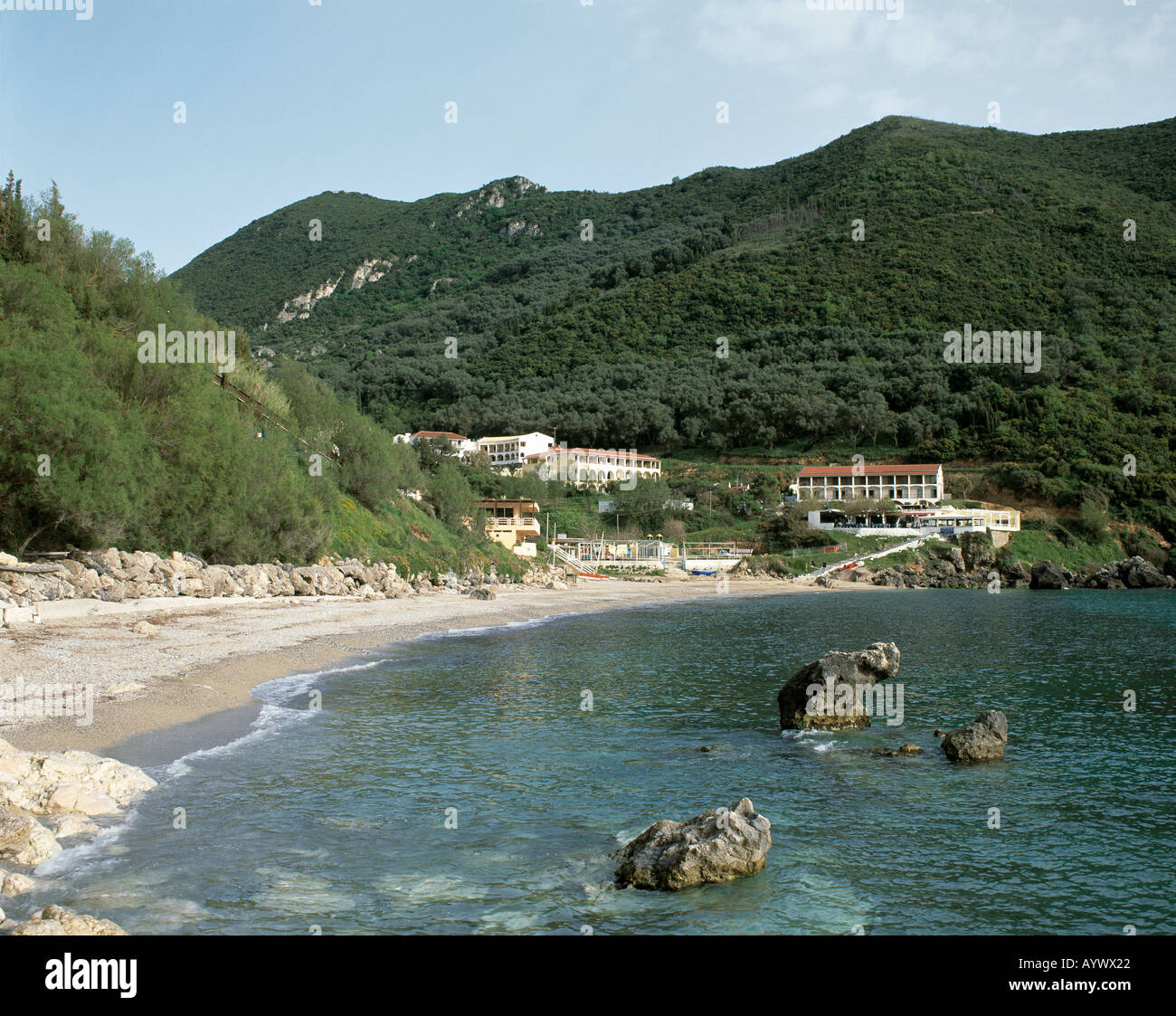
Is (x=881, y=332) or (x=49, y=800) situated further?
(x=881, y=332)

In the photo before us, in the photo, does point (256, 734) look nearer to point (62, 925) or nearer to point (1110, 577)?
point (62, 925)

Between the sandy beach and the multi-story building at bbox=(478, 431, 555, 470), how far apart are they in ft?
274

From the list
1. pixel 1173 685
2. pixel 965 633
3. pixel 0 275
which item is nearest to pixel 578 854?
pixel 1173 685

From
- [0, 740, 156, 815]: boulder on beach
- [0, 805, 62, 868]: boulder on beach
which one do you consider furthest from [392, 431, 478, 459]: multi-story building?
[0, 805, 62, 868]: boulder on beach

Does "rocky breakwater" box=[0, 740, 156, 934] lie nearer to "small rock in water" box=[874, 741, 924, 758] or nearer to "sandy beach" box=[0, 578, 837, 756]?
"sandy beach" box=[0, 578, 837, 756]

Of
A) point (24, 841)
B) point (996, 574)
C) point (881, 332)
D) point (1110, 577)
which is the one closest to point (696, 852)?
point (24, 841)

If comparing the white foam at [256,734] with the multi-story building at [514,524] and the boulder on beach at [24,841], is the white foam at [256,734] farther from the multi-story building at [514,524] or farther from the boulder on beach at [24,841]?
the multi-story building at [514,524]

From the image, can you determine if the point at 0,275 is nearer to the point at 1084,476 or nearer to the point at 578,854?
the point at 578,854

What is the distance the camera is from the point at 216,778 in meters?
11.1

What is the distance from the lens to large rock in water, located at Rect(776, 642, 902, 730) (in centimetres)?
1616

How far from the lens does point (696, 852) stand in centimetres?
849

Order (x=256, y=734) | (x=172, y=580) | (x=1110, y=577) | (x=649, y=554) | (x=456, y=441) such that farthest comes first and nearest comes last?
1. (x=456, y=441)
2. (x=649, y=554)
3. (x=1110, y=577)
4. (x=172, y=580)
5. (x=256, y=734)

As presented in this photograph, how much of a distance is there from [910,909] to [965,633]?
30.0 meters

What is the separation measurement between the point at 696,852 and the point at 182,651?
15.5 metres
